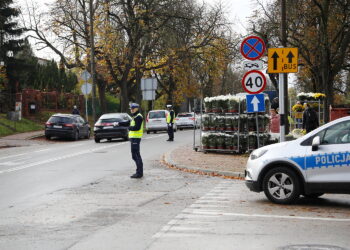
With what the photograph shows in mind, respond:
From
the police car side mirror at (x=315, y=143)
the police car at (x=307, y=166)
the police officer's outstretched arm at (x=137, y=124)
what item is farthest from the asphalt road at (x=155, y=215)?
the police officer's outstretched arm at (x=137, y=124)

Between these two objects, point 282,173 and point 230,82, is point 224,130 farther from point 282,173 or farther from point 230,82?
point 230,82

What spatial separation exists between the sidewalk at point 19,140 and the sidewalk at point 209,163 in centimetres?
1143

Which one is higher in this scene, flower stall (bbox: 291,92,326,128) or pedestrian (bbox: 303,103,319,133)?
flower stall (bbox: 291,92,326,128)

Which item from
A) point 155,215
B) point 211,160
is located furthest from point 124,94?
point 155,215

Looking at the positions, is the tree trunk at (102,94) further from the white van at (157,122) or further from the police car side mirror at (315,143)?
the police car side mirror at (315,143)

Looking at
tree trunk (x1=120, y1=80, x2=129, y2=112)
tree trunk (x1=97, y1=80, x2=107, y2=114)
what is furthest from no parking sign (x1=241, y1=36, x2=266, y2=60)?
tree trunk (x1=97, y1=80, x2=107, y2=114)

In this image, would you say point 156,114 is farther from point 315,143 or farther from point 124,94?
point 315,143

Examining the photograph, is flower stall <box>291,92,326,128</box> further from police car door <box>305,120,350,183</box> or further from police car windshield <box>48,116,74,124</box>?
police car door <box>305,120,350,183</box>

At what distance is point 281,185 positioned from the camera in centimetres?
1024

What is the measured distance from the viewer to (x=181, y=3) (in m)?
42.4

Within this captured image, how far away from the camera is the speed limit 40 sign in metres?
15.4

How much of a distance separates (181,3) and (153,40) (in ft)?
14.1

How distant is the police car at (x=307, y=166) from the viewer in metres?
9.73

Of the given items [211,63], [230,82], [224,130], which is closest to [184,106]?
[230,82]
